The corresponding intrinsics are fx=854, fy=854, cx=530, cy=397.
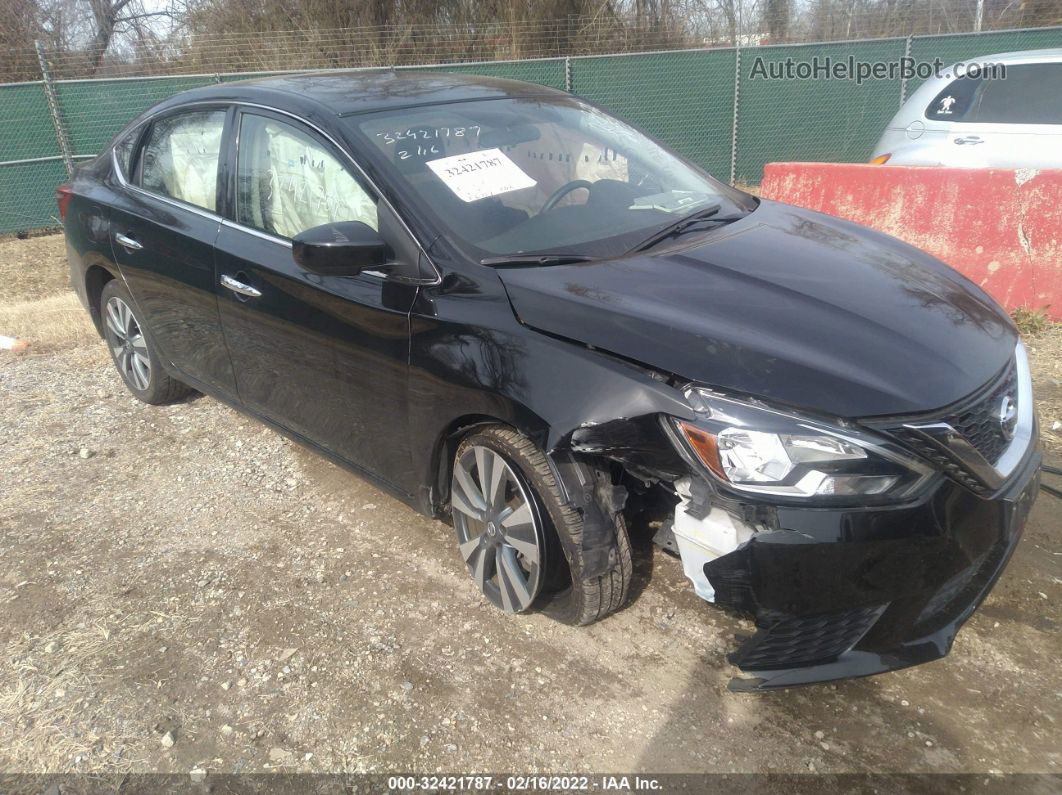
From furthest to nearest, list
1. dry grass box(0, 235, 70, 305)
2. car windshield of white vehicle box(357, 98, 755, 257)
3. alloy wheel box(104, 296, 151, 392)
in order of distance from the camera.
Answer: dry grass box(0, 235, 70, 305) → alloy wheel box(104, 296, 151, 392) → car windshield of white vehicle box(357, 98, 755, 257)

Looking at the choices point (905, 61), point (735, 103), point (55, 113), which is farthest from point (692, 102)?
point (55, 113)

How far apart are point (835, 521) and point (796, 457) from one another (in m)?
0.19

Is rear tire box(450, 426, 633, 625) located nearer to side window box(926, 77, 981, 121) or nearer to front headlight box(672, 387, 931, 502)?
front headlight box(672, 387, 931, 502)

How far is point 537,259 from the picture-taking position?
2814 millimetres

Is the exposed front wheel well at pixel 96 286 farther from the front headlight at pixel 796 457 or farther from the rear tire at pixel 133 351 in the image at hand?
the front headlight at pixel 796 457

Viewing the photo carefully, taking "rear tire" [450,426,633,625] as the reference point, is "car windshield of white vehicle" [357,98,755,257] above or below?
above

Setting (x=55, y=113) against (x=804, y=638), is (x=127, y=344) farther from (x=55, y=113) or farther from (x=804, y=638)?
(x=55, y=113)

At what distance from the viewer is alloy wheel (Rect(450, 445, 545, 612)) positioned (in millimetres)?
2777

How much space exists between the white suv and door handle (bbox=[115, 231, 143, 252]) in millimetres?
5454

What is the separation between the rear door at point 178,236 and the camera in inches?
149

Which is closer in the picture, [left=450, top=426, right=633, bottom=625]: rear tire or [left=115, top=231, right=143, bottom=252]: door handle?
[left=450, top=426, right=633, bottom=625]: rear tire

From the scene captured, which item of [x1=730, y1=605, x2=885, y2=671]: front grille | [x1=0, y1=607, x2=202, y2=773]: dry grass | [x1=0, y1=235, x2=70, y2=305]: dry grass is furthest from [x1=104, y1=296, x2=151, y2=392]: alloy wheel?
[x1=0, y1=235, x2=70, y2=305]: dry grass

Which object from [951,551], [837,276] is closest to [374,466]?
[837,276]

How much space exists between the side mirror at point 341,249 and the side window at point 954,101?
607 cm
